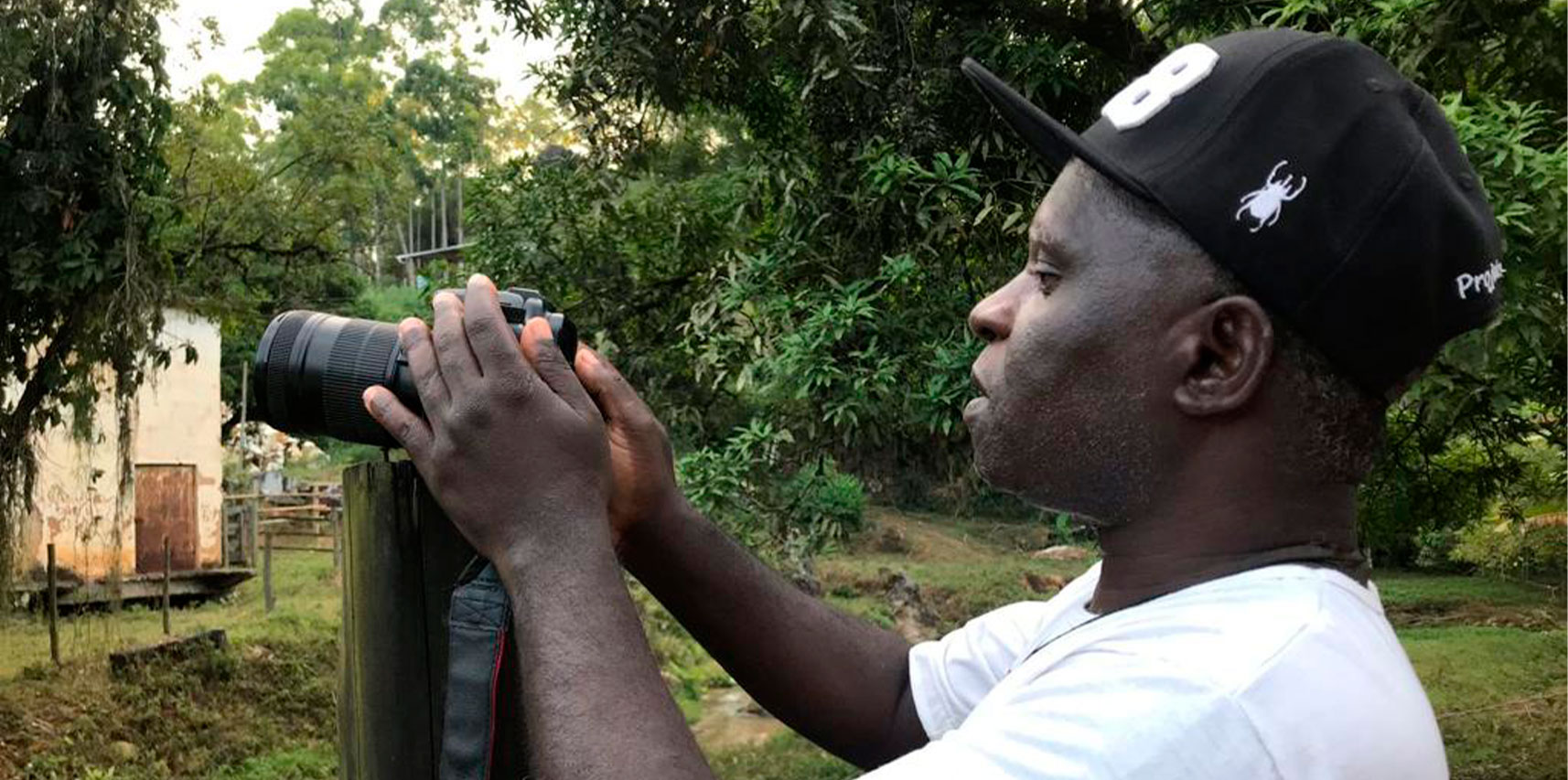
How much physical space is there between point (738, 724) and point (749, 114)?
5.40m

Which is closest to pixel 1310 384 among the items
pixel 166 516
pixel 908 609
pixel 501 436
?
pixel 501 436

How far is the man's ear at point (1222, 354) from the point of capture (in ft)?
3.32

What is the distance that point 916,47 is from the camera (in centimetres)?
464

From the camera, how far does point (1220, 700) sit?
0.86 m

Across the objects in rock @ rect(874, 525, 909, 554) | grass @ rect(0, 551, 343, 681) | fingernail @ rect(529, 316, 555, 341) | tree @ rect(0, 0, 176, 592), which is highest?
tree @ rect(0, 0, 176, 592)

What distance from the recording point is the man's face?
1047 mm

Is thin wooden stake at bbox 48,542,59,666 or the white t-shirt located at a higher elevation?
the white t-shirt

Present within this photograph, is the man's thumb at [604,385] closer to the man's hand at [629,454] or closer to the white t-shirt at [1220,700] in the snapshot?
the man's hand at [629,454]

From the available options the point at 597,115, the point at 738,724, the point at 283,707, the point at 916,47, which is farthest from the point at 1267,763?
the point at 283,707

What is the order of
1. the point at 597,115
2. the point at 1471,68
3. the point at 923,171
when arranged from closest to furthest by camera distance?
the point at 923,171
the point at 1471,68
the point at 597,115

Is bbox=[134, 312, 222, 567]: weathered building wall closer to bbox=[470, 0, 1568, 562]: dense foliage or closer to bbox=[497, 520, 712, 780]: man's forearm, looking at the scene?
bbox=[470, 0, 1568, 562]: dense foliage

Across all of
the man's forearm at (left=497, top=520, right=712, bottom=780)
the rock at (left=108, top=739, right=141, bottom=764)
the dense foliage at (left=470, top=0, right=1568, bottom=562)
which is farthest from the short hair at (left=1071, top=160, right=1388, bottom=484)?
Answer: the rock at (left=108, top=739, right=141, bottom=764)

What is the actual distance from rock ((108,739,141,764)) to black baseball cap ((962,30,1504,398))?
28.1 ft

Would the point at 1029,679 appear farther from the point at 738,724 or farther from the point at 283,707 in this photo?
the point at 283,707
